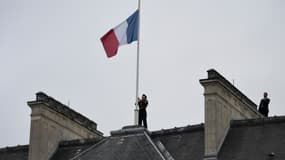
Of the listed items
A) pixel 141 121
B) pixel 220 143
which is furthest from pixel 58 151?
pixel 220 143

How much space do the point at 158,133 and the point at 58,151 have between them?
5.98 meters

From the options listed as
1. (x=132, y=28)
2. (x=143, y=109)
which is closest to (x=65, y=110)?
(x=132, y=28)

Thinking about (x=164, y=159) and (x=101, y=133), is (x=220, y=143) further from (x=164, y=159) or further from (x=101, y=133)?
(x=101, y=133)

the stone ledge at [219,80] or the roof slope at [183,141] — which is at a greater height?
the stone ledge at [219,80]

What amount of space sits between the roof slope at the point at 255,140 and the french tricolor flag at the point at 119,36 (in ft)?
22.9

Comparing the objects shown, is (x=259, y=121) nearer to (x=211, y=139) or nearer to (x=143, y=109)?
(x=211, y=139)

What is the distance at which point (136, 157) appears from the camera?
4491 centimetres

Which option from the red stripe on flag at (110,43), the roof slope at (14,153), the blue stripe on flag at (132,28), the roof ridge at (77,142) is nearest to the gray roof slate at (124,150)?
the roof ridge at (77,142)

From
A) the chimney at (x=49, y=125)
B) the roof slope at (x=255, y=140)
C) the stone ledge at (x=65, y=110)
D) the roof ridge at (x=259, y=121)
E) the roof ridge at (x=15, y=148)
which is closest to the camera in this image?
the roof slope at (x=255, y=140)

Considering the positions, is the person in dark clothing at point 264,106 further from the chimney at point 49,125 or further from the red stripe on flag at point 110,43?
the chimney at point 49,125

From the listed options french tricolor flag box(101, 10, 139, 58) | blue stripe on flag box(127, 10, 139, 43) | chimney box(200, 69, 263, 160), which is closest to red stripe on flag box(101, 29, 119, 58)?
french tricolor flag box(101, 10, 139, 58)

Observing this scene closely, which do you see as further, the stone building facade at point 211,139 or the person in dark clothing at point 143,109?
the person in dark clothing at point 143,109

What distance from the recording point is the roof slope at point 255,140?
142 ft

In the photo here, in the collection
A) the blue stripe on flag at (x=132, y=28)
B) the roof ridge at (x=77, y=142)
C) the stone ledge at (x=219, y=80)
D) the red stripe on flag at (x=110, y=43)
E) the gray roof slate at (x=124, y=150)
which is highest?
the blue stripe on flag at (x=132, y=28)
